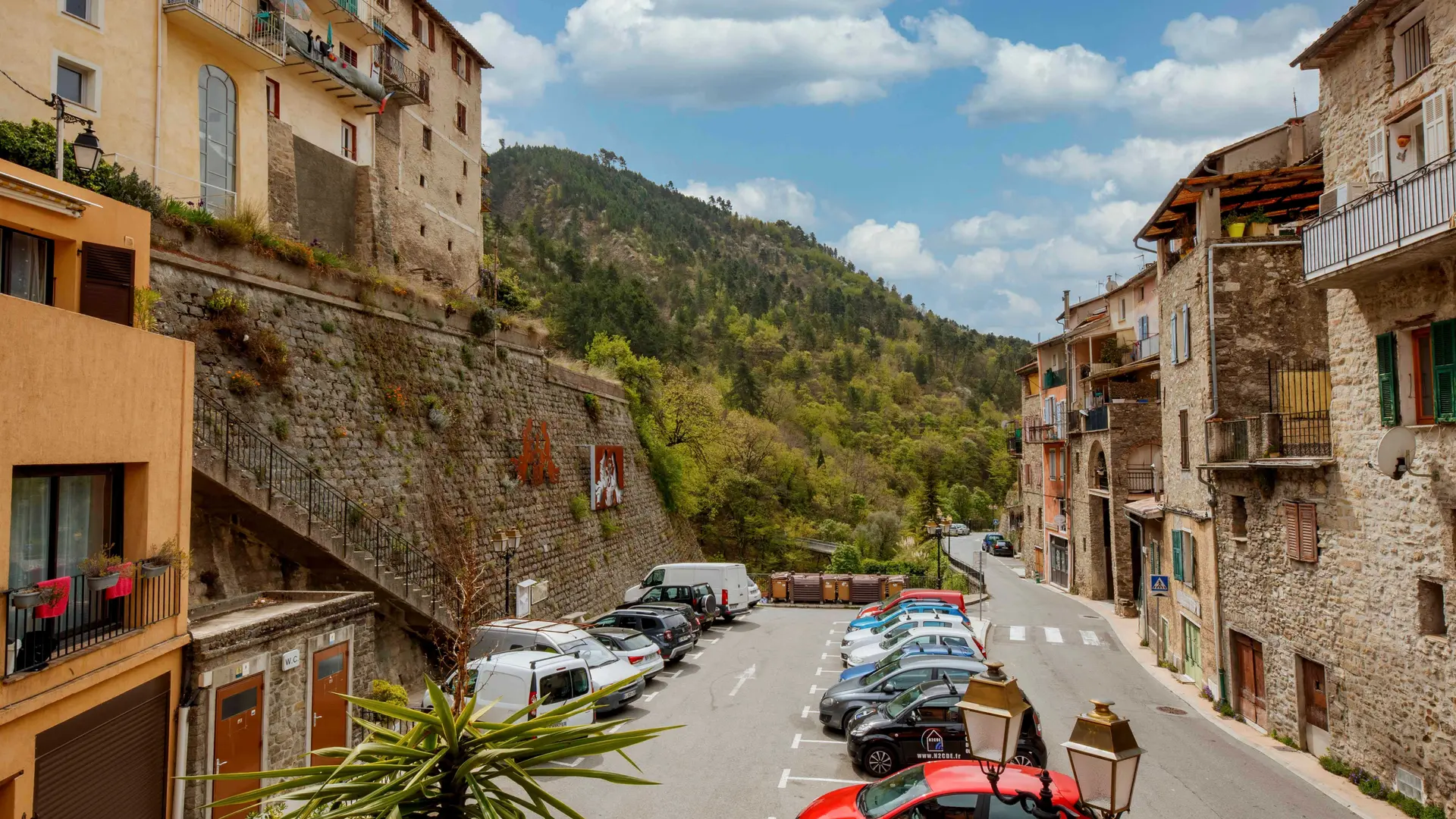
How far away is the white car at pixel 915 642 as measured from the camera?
58.9 ft

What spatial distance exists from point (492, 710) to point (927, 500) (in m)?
50.2

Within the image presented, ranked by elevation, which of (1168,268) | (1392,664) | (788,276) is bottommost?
(1392,664)

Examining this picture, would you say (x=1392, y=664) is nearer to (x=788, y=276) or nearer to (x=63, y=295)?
(x=63, y=295)

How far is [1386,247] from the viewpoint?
1048 cm

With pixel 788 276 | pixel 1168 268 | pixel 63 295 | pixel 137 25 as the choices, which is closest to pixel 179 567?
pixel 63 295

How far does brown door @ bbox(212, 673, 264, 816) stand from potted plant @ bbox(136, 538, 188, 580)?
1.68 metres

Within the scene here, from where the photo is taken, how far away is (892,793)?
29.4 feet

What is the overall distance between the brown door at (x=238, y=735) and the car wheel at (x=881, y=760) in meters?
8.14

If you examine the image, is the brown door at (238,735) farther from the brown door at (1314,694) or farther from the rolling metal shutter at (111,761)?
the brown door at (1314,694)

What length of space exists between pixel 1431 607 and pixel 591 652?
13201 mm

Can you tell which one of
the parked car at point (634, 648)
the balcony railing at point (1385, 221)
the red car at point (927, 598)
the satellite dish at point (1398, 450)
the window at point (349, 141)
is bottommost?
the red car at point (927, 598)

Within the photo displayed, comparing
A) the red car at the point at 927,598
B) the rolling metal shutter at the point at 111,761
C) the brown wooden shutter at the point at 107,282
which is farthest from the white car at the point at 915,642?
the brown wooden shutter at the point at 107,282

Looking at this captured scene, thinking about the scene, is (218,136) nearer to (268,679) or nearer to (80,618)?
(268,679)

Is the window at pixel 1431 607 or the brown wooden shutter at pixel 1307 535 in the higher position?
the brown wooden shutter at pixel 1307 535
